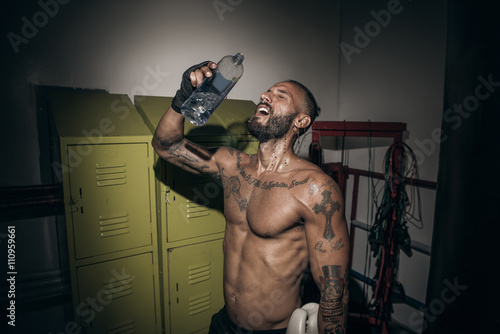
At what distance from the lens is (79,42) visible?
2.26m

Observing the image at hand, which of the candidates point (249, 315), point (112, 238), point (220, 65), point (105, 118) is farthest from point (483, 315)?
point (105, 118)

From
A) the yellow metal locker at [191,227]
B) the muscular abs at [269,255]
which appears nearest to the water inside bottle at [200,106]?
the yellow metal locker at [191,227]

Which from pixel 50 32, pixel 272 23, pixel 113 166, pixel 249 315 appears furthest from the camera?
pixel 272 23

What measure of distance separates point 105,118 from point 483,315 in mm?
2436

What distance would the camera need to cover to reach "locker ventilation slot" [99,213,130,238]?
1912 millimetres

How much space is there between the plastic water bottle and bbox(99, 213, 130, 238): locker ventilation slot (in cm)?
85

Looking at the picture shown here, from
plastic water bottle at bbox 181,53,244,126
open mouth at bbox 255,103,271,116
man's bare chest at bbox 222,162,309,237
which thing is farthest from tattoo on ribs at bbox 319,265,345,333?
plastic water bottle at bbox 181,53,244,126

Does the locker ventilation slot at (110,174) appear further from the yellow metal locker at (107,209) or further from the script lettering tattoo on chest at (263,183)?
the script lettering tattoo on chest at (263,183)

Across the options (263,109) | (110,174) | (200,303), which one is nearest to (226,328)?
(200,303)

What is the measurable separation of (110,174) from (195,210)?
25.7 inches

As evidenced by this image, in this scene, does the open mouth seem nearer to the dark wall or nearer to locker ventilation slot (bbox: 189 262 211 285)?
the dark wall

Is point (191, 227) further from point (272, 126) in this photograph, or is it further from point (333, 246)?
point (333, 246)

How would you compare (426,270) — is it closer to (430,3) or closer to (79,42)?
(430,3)

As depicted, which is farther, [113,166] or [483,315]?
[113,166]
